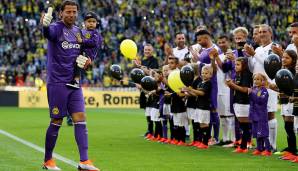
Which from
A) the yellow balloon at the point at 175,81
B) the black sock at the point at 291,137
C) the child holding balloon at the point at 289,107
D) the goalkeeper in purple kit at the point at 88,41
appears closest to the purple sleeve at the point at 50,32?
the goalkeeper in purple kit at the point at 88,41

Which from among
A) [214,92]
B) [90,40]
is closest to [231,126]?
[214,92]

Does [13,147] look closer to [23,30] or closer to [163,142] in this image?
[163,142]

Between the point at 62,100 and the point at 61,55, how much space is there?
61 centimetres

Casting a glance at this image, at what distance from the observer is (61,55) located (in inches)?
389

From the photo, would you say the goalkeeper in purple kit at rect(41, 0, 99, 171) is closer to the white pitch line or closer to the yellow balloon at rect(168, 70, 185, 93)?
the white pitch line

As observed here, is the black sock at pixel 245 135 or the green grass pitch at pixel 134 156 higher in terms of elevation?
the black sock at pixel 245 135

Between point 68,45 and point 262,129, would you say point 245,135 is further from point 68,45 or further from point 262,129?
point 68,45

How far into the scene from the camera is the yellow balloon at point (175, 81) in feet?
46.2

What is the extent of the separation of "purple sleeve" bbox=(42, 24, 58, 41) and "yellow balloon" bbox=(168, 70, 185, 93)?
4.64 m

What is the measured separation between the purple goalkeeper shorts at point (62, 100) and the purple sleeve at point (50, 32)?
660mm

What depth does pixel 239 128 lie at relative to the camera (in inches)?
560

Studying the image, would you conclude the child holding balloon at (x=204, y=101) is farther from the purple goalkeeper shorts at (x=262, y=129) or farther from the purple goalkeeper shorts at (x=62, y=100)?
the purple goalkeeper shorts at (x=62, y=100)

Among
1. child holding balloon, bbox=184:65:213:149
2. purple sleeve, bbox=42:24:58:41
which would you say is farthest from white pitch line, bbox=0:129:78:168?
child holding balloon, bbox=184:65:213:149

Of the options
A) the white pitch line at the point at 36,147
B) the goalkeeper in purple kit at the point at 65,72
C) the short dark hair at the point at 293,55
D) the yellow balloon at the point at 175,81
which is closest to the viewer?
the goalkeeper in purple kit at the point at 65,72
